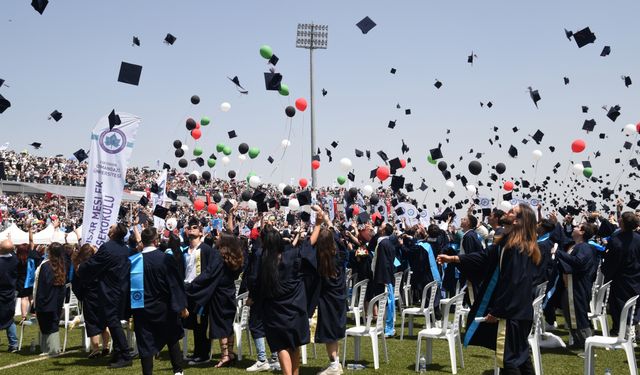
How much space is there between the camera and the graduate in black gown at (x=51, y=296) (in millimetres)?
9984

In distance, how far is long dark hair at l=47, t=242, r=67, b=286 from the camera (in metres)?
10.0

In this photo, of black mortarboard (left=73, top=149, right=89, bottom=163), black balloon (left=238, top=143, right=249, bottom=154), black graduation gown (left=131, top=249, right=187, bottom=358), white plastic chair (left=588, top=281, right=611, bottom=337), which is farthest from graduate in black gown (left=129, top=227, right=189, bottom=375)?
black balloon (left=238, top=143, right=249, bottom=154)

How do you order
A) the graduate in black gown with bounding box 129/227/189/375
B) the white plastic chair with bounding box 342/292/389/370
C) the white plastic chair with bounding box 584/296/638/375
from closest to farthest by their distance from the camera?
the white plastic chair with bounding box 584/296/638/375, the graduate in black gown with bounding box 129/227/189/375, the white plastic chair with bounding box 342/292/389/370

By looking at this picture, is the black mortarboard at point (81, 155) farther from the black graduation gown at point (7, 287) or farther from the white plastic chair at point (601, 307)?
the white plastic chair at point (601, 307)

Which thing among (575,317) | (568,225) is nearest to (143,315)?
→ (575,317)

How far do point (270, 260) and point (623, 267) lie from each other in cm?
529

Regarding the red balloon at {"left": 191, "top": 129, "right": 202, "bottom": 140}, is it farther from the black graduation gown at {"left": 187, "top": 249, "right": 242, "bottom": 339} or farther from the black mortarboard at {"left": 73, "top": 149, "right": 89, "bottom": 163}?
the black graduation gown at {"left": 187, "top": 249, "right": 242, "bottom": 339}

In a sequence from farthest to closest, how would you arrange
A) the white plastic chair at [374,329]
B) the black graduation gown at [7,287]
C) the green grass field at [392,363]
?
the black graduation gown at [7,287], the green grass field at [392,363], the white plastic chair at [374,329]

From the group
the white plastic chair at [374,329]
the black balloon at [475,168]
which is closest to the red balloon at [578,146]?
the black balloon at [475,168]

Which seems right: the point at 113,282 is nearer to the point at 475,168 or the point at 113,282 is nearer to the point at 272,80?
the point at 272,80

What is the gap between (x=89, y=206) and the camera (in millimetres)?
11078

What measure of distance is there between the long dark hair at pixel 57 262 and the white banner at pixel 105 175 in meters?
0.81

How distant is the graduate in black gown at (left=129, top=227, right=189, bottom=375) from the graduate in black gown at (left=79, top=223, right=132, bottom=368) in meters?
1.68

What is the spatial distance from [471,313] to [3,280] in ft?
24.5
